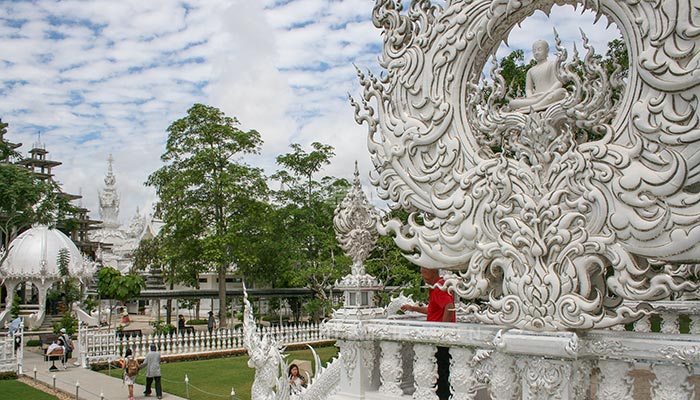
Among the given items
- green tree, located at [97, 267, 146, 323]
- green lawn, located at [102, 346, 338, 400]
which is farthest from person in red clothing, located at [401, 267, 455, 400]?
green tree, located at [97, 267, 146, 323]

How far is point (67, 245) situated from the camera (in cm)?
3756

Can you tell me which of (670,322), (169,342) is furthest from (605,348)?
(169,342)

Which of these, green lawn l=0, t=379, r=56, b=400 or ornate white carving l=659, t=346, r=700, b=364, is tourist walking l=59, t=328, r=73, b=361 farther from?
ornate white carving l=659, t=346, r=700, b=364

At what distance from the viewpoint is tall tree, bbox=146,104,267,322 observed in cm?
3025

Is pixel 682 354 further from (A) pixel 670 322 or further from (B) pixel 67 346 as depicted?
(B) pixel 67 346

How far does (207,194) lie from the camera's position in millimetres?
31141

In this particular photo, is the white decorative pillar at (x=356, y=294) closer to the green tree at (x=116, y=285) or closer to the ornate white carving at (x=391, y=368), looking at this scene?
the ornate white carving at (x=391, y=368)

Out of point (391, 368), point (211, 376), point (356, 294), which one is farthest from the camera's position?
point (211, 376)

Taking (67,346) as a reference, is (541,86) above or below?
above

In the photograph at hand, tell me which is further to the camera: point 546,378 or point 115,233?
point 115,233

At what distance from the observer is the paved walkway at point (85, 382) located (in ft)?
54.5

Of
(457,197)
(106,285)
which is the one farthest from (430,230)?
(106,285)

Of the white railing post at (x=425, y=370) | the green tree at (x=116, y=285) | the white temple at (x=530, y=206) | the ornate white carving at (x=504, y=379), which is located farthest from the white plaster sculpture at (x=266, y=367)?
the green tree at (x=116, y=285)

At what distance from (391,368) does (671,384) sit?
9.33 feet
